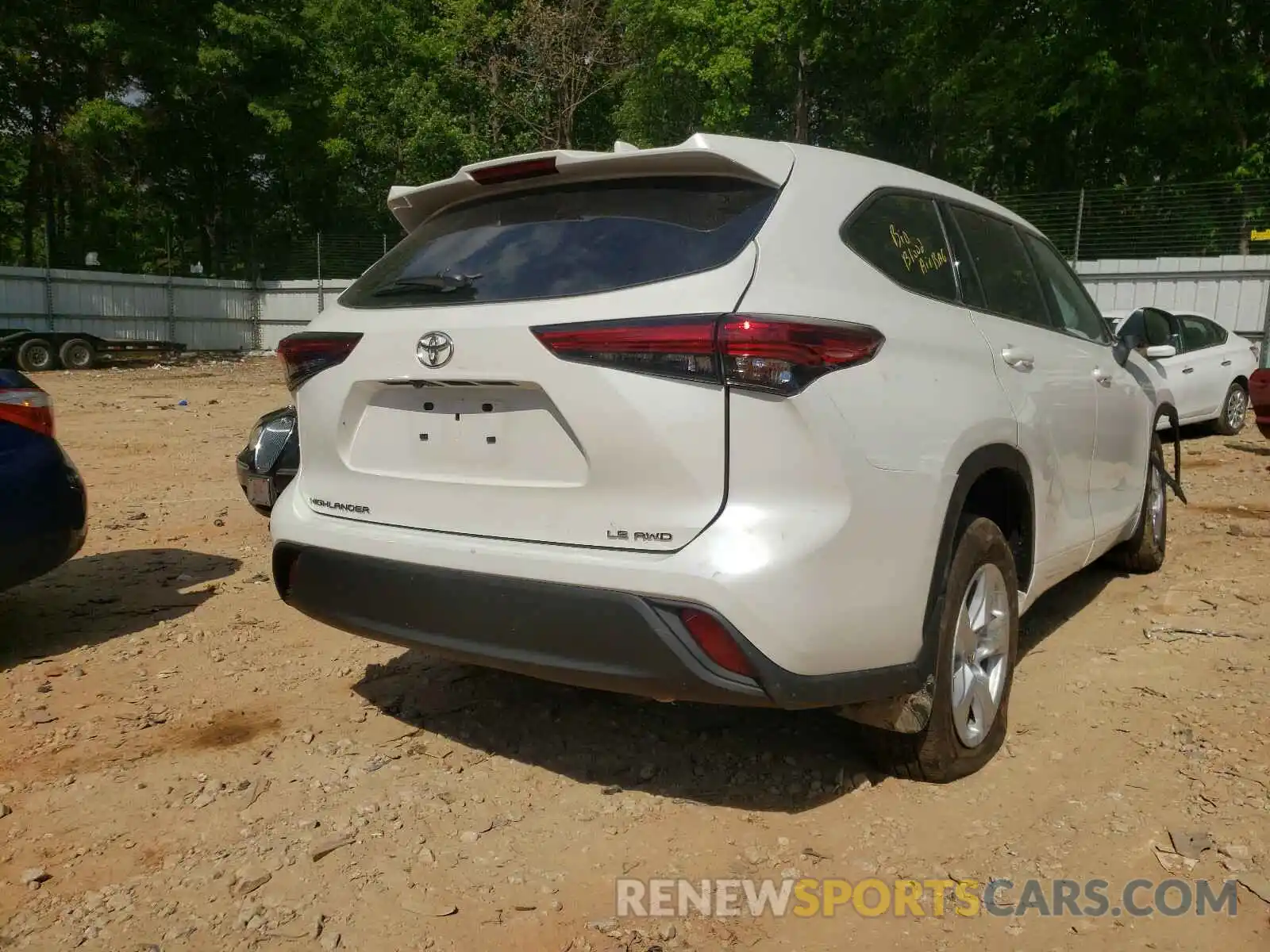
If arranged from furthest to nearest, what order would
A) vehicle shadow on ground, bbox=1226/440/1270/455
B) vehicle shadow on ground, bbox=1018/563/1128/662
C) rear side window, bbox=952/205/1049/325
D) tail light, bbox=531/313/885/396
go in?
vehicle shadow on ground, bbox=1226/440/1270/455 < vehicle shadow on ground, bbox=1018/563/1128/662 < rear side window, bbox=952/205/1049/325 < tail light, bbox=531/313/885/396

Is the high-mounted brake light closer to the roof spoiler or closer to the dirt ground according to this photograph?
the roof spoiler

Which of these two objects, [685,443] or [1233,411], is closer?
[685,443]

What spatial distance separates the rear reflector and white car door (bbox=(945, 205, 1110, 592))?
1.31m

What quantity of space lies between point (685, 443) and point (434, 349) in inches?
29.4

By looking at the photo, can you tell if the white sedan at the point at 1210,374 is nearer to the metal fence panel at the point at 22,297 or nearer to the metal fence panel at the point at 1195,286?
the metal fence panel at the point at 1195,286

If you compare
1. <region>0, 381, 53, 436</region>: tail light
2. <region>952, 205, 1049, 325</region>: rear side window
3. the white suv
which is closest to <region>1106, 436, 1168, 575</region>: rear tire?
<region>952, 205, 1049, 325</region>: rear side window

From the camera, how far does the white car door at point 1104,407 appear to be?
3941mm

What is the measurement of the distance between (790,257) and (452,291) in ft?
2.96

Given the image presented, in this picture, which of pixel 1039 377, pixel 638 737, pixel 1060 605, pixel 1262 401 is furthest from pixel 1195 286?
pixel 638 737

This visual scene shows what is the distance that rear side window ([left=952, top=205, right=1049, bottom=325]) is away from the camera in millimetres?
3336

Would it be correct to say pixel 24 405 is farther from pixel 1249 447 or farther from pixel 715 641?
pixel 1249 447

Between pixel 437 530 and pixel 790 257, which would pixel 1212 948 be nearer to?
pixel 790 257

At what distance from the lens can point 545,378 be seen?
2.45 metres

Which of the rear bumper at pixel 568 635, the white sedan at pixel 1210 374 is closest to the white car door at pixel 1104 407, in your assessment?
the rear bumper at pixel 568 635
